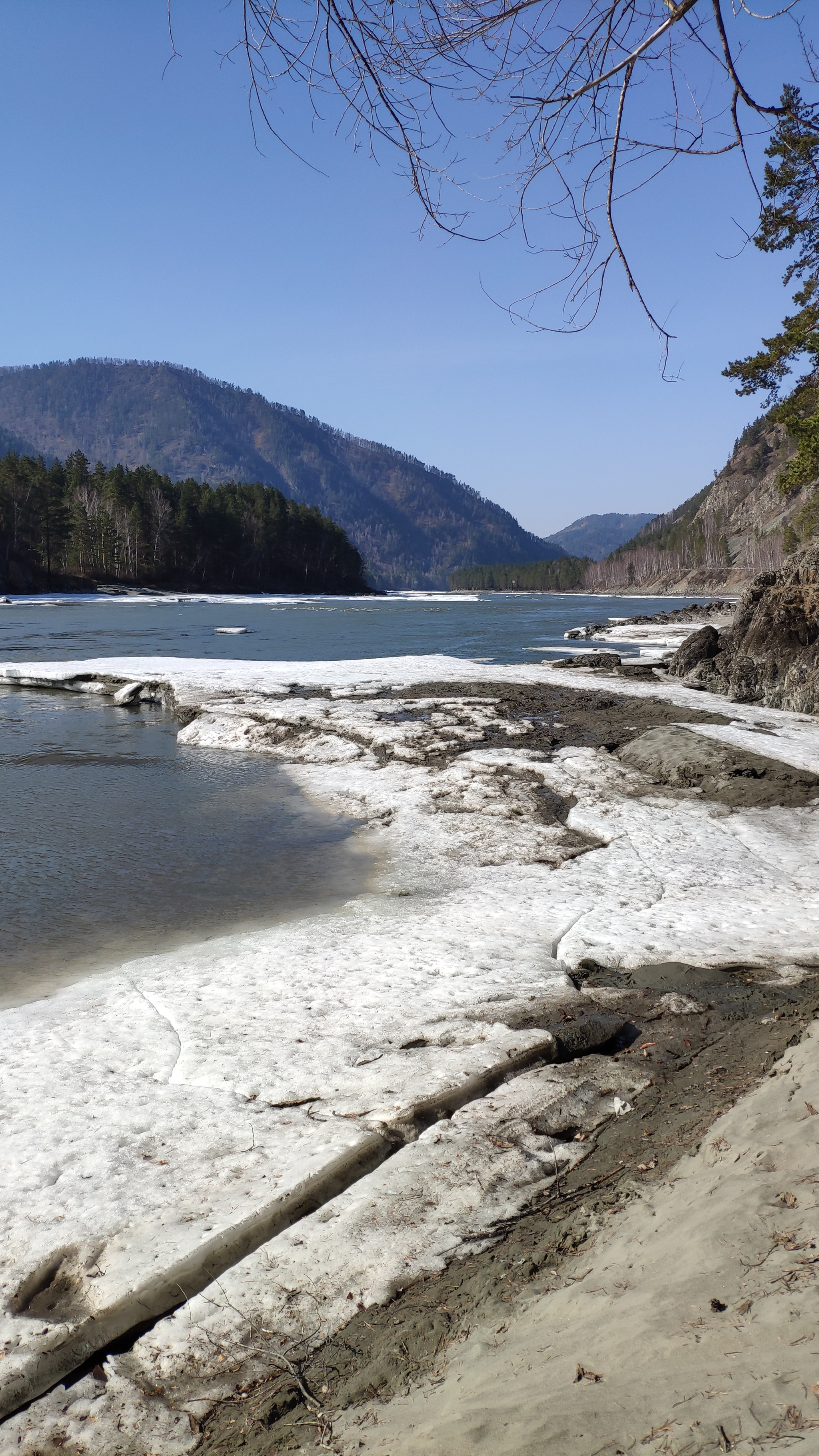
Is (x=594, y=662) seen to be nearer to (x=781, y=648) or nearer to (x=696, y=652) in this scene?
(x=696, y=652)

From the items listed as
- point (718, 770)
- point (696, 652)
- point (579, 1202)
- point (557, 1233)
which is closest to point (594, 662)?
point (696, 652)

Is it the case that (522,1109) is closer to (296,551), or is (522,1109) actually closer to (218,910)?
(218,910)

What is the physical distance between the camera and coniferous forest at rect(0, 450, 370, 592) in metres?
78.4

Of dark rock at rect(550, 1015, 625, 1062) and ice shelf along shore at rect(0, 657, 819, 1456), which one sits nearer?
ice shelf along shore at rect(0, 657, 819, 1456)

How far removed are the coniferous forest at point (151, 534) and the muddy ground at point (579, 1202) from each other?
82.1m

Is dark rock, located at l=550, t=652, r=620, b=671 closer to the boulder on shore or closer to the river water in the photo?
the boulder on shore

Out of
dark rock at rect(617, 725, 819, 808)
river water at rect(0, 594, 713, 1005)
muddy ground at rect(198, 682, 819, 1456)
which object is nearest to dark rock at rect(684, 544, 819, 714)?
dark rock at rect(617, 725, 819, 808)

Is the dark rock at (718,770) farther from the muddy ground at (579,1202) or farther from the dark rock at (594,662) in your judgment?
the dark rock at (594,662)

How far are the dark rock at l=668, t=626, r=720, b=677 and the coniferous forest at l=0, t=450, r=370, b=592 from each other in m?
72.4

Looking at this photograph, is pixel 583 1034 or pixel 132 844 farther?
pixel 132 844

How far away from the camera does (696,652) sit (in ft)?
61.5

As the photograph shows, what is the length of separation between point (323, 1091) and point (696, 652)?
55.4 feet

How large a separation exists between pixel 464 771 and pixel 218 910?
4338mm

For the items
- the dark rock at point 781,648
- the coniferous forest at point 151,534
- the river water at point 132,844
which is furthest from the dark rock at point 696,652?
the coniferous forest at point 151,534
